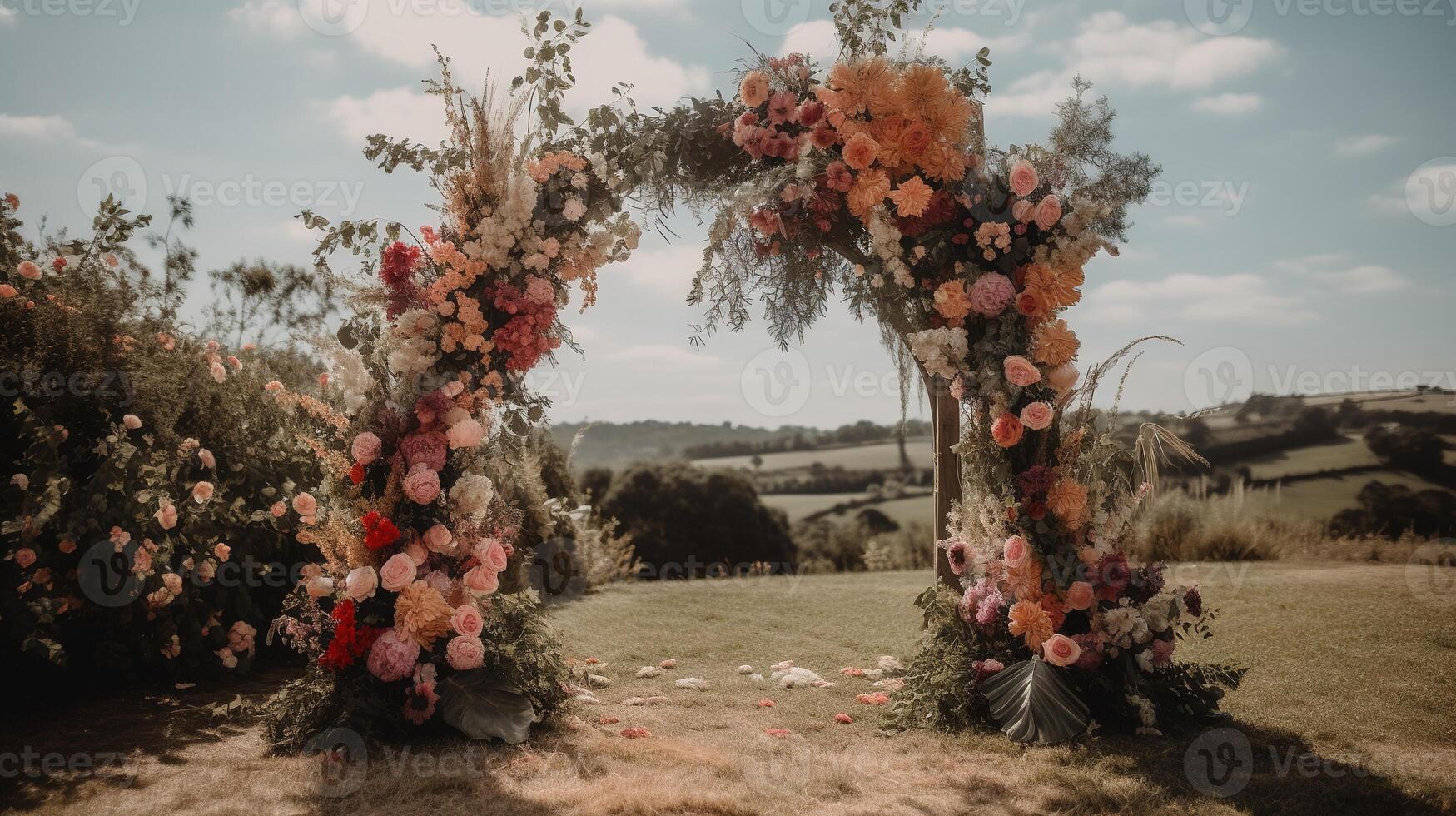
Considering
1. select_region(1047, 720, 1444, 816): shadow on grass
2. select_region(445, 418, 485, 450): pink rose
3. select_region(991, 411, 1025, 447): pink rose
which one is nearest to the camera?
select_region(1047, 720, 1444, 816): shadow on grass

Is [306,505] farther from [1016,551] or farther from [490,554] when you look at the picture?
[1016,551]

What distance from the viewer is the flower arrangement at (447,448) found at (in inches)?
167

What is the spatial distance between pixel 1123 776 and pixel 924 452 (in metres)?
19.2

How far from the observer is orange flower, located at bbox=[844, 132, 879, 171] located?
15.2 feet

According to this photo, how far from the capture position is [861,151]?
4.64 meters

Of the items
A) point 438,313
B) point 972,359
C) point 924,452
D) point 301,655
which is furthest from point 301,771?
point 924,452

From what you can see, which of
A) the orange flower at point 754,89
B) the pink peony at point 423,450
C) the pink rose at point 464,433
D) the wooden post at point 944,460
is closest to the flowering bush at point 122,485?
the pink peony at point 423,450

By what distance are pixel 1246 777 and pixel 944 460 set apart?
2.41 meters

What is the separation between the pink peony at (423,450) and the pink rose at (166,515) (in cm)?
161

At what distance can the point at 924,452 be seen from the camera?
2252cm

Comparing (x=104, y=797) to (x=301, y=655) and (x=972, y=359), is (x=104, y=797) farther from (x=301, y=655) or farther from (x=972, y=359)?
(x=972, y=359)

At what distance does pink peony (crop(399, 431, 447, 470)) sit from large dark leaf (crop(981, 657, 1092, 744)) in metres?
3.13

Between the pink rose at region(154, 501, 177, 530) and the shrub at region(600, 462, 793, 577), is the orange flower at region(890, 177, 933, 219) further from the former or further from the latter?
the shrub at region(600, 462, 793, 577)

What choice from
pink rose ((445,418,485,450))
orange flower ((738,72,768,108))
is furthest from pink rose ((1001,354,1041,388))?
pink rose ((445,418,485,450))
